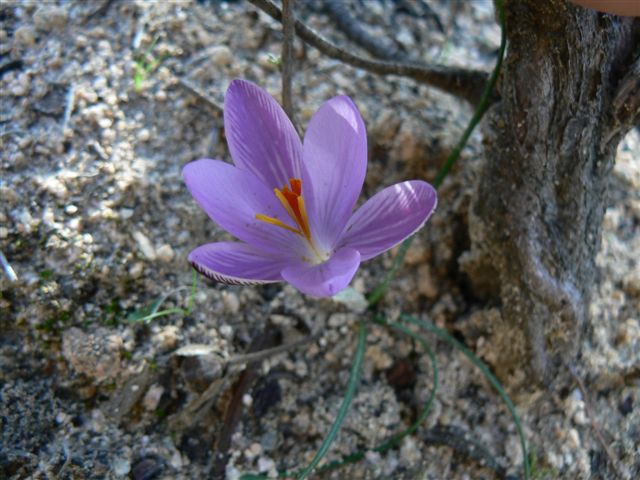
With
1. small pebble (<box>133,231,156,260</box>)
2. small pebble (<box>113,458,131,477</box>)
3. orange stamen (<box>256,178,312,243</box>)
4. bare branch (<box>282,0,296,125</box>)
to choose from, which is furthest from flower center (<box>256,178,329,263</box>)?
small pebble (<box>113,458,131,477</box>)

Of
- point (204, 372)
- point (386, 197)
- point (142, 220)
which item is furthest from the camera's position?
point (142, 220)

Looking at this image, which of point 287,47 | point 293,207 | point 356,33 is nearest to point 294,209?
point 293,207

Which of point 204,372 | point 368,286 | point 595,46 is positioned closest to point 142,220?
point 204,372

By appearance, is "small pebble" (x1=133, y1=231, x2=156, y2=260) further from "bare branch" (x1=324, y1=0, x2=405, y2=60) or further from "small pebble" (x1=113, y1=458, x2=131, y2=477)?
"bare branch" (x1=324, y1=0, x2=405, y2=60)

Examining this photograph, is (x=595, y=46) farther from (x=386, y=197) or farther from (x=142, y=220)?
(x=142, y=220)

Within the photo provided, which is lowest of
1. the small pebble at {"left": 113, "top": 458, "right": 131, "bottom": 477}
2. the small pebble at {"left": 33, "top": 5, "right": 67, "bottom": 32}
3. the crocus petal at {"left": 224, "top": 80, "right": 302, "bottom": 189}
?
the small pebble at {"left": 113, "top": 458, "right": 131, "bottom": 477}

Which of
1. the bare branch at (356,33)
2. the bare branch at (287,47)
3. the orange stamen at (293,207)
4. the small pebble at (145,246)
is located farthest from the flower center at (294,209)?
the bare branch at (356,33)
